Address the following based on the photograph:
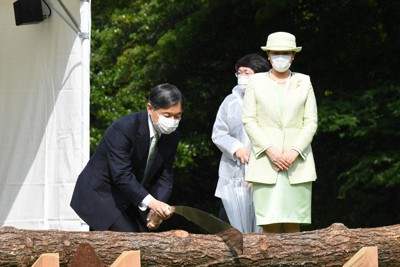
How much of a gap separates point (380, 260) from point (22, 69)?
463cm

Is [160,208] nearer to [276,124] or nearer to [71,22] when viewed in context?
[276,124]

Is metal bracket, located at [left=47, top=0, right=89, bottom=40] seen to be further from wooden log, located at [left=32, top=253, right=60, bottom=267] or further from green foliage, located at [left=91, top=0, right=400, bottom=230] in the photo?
green foliage, located at [left=91, top=0, right=400, bottom=230]

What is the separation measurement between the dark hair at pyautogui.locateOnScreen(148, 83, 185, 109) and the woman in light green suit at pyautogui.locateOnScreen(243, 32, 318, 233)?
0.74m

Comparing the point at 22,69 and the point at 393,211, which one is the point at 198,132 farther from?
the point at 22,69

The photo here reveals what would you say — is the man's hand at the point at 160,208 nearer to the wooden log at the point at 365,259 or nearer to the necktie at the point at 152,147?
the necktie at the point at 152,147

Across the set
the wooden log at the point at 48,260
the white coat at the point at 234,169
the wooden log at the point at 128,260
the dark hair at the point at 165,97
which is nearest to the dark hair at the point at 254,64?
the white coat at the point at 234,169

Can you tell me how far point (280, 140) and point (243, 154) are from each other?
1.87 ft

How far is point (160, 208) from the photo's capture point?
669cm

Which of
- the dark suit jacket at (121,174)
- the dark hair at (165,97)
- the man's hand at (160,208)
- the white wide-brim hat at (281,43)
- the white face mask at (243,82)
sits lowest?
the man's hand at (160,208)

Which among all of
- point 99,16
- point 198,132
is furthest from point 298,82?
point 99,16

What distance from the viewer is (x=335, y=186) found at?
16.2 m

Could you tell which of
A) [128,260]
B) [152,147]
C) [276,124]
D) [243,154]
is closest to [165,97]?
[152,147]

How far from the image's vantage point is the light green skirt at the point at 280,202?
24.0 feet

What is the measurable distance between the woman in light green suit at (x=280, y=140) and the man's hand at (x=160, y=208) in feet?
2.79
